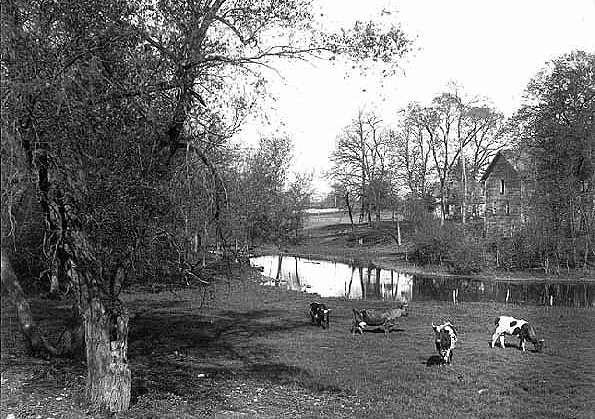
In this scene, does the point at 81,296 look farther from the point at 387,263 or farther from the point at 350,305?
the point at 387,263

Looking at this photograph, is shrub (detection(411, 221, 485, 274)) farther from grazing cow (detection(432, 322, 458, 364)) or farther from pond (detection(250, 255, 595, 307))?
grazing cow (detection(432, 322, 458, 364))

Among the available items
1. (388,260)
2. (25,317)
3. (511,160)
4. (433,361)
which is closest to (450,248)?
(388,260)

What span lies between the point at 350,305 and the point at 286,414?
10.5m

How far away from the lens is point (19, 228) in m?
5.68

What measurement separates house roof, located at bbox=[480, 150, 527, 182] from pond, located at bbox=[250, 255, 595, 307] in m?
9.12

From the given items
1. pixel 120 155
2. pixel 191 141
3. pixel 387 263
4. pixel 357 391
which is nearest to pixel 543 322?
pixel 357 391

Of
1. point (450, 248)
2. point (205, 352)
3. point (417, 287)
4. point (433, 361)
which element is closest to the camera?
point (433, 361)

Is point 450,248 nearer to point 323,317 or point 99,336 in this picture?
point 323,317

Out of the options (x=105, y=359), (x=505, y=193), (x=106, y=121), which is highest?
(x=505, y=193)

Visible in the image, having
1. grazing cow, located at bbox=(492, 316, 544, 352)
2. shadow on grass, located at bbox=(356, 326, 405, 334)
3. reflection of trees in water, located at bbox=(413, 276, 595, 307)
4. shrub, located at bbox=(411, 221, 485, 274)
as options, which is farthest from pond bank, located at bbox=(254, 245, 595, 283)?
grazing cow, located at bbox=(492, 316, 544, 352)

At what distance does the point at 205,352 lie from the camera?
944 centimetres

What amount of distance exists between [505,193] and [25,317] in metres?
31.6

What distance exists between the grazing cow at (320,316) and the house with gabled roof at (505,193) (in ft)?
61.1

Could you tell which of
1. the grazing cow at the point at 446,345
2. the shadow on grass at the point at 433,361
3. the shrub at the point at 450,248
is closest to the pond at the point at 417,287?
the shrub at the point at 450,248
